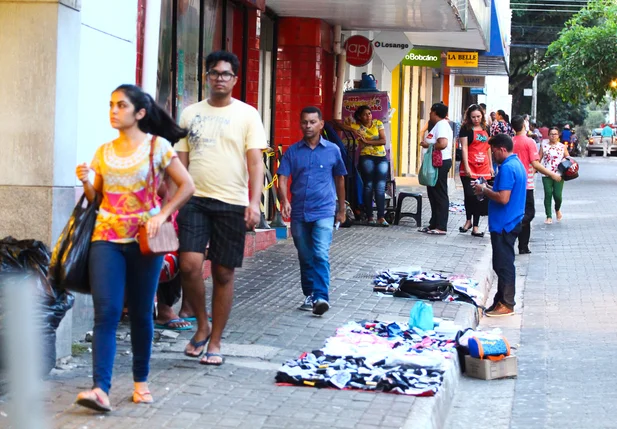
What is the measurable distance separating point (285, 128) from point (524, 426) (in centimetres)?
1049

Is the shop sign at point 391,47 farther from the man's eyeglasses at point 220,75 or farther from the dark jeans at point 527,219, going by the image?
the man's eyeglasses at point 220,75

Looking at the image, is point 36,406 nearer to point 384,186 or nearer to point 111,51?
point 111,51

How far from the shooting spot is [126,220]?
5.38 meters

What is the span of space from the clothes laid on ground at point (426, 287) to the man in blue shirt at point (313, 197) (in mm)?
1508

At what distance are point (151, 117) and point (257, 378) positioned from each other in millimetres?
1828

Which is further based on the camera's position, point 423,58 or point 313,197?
point 423,58

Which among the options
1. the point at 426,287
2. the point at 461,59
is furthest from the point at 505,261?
the point at 461,59

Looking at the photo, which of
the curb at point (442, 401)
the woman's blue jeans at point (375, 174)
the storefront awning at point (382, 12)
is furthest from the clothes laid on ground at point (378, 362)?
the woman's blue jeans at point (375, 174)

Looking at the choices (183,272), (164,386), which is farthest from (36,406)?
(183,272)

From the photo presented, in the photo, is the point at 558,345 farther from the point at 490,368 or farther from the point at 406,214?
the point at 406,214

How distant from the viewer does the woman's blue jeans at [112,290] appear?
5.32 metres

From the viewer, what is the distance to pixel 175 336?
24.7ft

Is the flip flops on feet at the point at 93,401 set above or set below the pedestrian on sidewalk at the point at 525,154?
below

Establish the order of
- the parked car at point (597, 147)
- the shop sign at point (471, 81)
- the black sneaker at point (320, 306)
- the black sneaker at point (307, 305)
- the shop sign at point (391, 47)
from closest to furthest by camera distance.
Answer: the black sneaker at point (320, 306)
the black sneaker at point (307, 305)
the shop sign at point (391, 47)
the shop sign at point (471, 81)
the parked car at point (597, 147)
